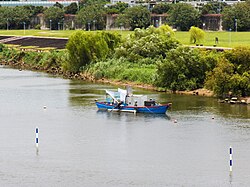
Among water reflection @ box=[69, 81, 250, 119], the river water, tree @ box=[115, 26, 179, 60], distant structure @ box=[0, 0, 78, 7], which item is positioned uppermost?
distant structure @ box=[0, 0, 78, 7]

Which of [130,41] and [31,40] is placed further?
[31,40]

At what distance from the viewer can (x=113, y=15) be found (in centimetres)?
13025

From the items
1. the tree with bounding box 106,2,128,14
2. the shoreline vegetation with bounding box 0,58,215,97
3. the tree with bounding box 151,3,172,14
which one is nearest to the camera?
the shoreline vegetation with bounding box 0,58,215,97

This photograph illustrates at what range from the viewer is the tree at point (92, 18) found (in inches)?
5056

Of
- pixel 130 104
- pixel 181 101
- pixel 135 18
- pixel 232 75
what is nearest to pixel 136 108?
pixel 130 104

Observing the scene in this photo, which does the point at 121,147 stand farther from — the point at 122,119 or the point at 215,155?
the point at 122,119

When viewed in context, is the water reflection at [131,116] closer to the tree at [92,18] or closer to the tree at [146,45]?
the tree at [146,45]

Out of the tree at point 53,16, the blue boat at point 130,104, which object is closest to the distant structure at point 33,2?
the tree at point 53,16

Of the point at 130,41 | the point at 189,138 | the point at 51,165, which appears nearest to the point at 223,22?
the point at 130,41

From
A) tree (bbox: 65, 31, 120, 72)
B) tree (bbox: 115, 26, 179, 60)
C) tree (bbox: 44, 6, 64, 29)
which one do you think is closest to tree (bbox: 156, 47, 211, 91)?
tree (bbox: 115, 26, 179, 60)

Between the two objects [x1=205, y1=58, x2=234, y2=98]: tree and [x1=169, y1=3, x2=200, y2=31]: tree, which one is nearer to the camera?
[x1=205, y1=58, x2=234, y2=98]: tree

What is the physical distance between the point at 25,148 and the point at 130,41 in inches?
1414

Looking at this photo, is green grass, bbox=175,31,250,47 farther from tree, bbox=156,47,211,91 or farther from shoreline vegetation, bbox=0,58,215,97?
tree, bbox=156,47,211,91

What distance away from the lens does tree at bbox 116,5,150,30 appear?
12212 cm
